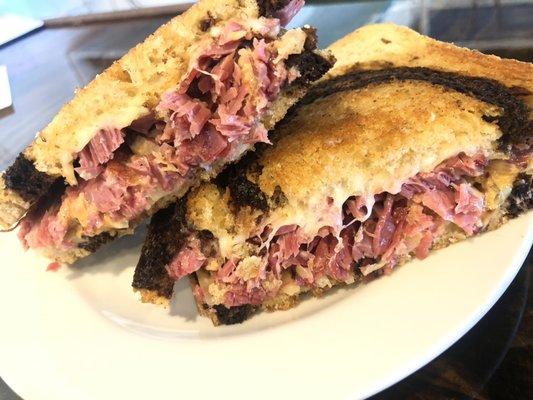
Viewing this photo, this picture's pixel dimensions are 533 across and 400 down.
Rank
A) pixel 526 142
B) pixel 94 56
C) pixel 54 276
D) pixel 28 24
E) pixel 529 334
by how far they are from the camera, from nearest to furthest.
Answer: pixel 529 334 → pixel 526 142 → pixel 54 276 → pixel 94 56 → pixel 28 24

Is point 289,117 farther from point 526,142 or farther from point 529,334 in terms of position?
point 529,334

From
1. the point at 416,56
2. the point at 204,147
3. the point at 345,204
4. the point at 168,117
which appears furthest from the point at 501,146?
the point at 168,117

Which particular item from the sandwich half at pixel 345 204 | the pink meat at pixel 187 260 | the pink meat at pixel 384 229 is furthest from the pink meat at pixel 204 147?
the pink meat at pixel 384 229

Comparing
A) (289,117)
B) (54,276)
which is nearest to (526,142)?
(289,117)

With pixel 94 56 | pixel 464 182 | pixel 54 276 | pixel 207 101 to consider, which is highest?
pixel 207 101

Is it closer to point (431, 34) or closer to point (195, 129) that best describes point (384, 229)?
point (195, 129)

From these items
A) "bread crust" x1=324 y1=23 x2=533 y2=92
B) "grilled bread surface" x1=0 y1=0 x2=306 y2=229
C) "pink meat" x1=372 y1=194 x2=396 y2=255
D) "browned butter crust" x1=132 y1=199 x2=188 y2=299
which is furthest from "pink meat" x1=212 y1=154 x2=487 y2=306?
"grilled bread surface" x1=0 y1=0 x2=306 y2=229

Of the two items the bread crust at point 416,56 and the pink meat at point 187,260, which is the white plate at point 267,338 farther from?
the bread crust at point 416,56
